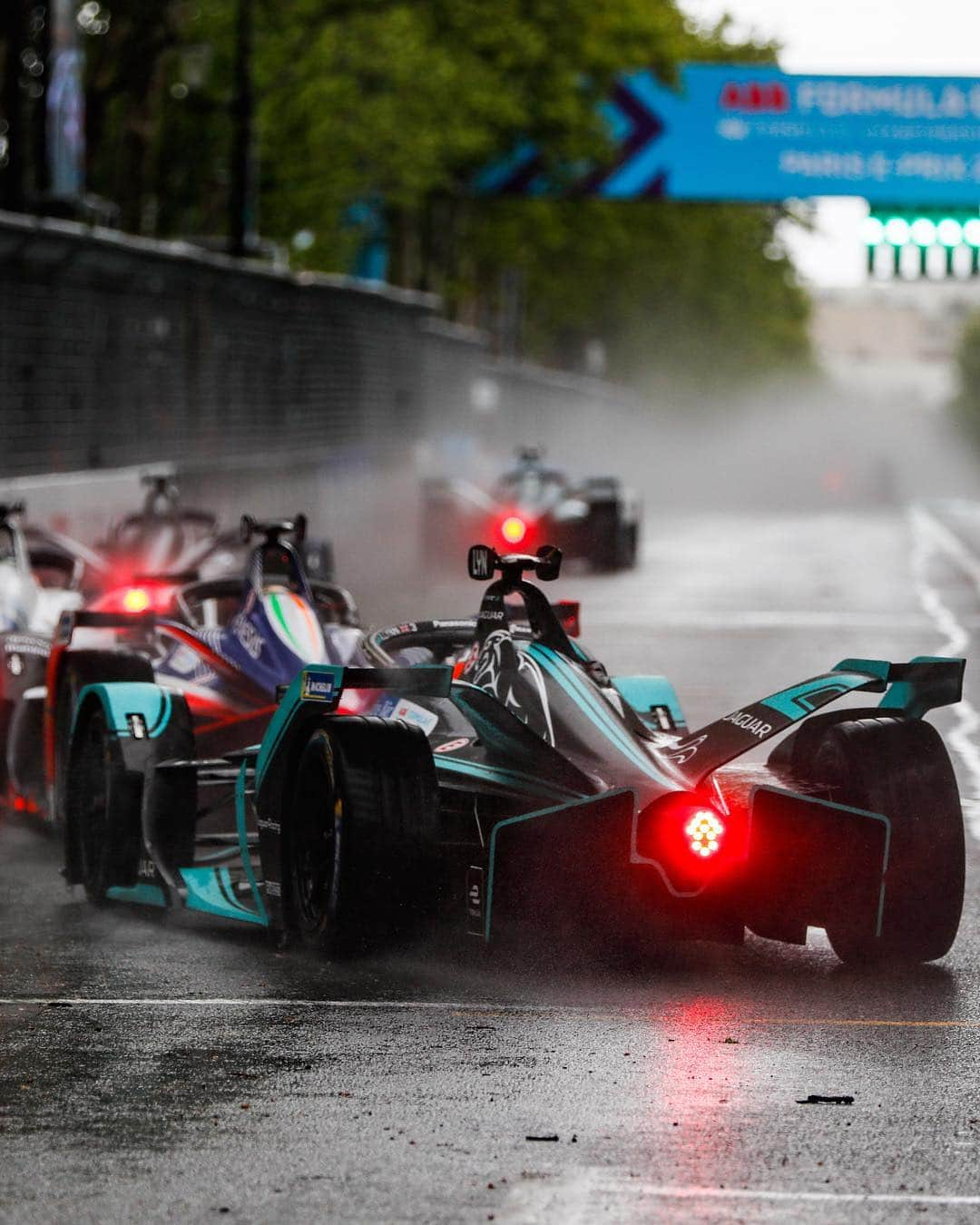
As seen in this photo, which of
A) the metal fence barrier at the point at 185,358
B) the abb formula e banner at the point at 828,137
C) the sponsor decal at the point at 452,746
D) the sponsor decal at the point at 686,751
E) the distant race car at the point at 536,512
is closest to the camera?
the sponsor decal at the point at 686,751

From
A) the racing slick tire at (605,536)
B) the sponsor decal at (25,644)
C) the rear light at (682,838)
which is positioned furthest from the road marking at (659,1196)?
the racing slick tire at (605,536)

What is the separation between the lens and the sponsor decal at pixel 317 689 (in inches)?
314

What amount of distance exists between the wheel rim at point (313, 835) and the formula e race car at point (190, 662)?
159 centimetres

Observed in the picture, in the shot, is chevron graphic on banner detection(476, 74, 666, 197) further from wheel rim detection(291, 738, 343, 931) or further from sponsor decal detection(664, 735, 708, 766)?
wheel rim detection(291, 738, 343, 931)

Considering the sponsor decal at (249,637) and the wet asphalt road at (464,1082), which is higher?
the sponsor decal at (249,637)

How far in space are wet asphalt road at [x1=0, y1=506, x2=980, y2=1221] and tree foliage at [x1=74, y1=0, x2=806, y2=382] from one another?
30431 mm

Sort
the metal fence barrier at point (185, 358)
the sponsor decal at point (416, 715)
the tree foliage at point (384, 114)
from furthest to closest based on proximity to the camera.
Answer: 1. the tree foliage at point (384, 114)
2. the metal fence barrier at point (185, 358)
3. the sponsor decal at point (416, 715)

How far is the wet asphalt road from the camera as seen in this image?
17.5 ft

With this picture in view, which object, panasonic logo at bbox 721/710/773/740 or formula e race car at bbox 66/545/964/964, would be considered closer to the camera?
formula e race car at bbox 66/545/964/964

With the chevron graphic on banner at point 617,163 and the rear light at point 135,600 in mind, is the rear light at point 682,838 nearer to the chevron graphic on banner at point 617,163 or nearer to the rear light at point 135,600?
the rear light at point 135,600

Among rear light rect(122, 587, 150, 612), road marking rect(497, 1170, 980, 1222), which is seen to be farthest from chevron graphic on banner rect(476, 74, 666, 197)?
road marking rect(497, 1170, 980, 1222)

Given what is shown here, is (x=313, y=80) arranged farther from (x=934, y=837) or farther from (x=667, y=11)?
(x=934, y=837)

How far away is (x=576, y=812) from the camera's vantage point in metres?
7.30

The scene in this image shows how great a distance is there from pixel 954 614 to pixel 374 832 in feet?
56.9
